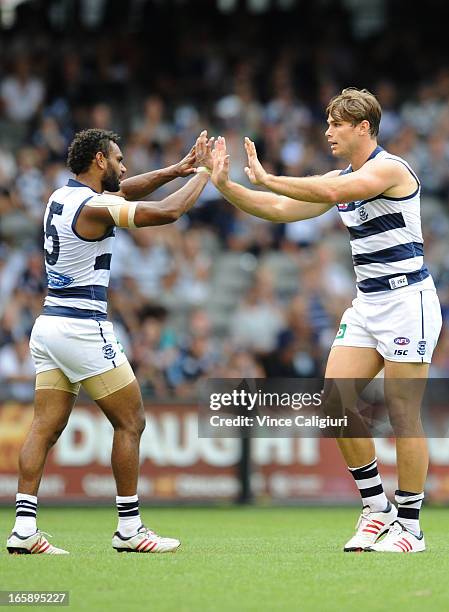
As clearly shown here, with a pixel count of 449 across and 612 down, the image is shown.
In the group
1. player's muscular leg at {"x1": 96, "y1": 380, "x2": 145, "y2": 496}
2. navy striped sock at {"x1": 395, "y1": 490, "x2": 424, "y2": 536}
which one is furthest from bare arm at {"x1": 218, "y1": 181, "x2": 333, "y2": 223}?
navy striped sock at {"x1": 395, "y1": 490, "x2": 424, "y2": 536}

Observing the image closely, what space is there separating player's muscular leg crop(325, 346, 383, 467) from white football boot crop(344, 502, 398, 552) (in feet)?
1.12

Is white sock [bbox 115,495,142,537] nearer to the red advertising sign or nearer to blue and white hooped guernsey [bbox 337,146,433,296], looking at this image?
blue and white hooped guernsey [bbox 337,146,433,296]

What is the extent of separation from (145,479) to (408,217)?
21.6 ft

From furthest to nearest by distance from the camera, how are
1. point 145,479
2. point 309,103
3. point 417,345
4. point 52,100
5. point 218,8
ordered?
point 218,8
point 309,103
point 52,100
point 145,479
point 417,345

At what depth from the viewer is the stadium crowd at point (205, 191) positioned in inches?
581

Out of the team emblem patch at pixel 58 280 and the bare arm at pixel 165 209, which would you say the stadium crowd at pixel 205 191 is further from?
the bare arm at pixel 165 209

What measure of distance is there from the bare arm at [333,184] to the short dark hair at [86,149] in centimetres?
95

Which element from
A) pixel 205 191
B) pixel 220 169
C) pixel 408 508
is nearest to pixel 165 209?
pixel 220 169

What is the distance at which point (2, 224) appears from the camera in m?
16.2

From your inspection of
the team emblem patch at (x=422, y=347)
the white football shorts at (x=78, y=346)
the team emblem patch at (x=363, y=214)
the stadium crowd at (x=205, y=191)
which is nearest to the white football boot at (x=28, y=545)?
the white football shorts at (x=78, y=346)

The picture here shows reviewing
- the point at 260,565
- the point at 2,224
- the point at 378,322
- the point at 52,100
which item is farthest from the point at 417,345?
the point at 52,100

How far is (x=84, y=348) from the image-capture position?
7.64m

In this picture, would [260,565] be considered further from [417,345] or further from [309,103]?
[309,103]

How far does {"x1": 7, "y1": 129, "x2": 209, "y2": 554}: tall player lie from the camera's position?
7566 millimetres
